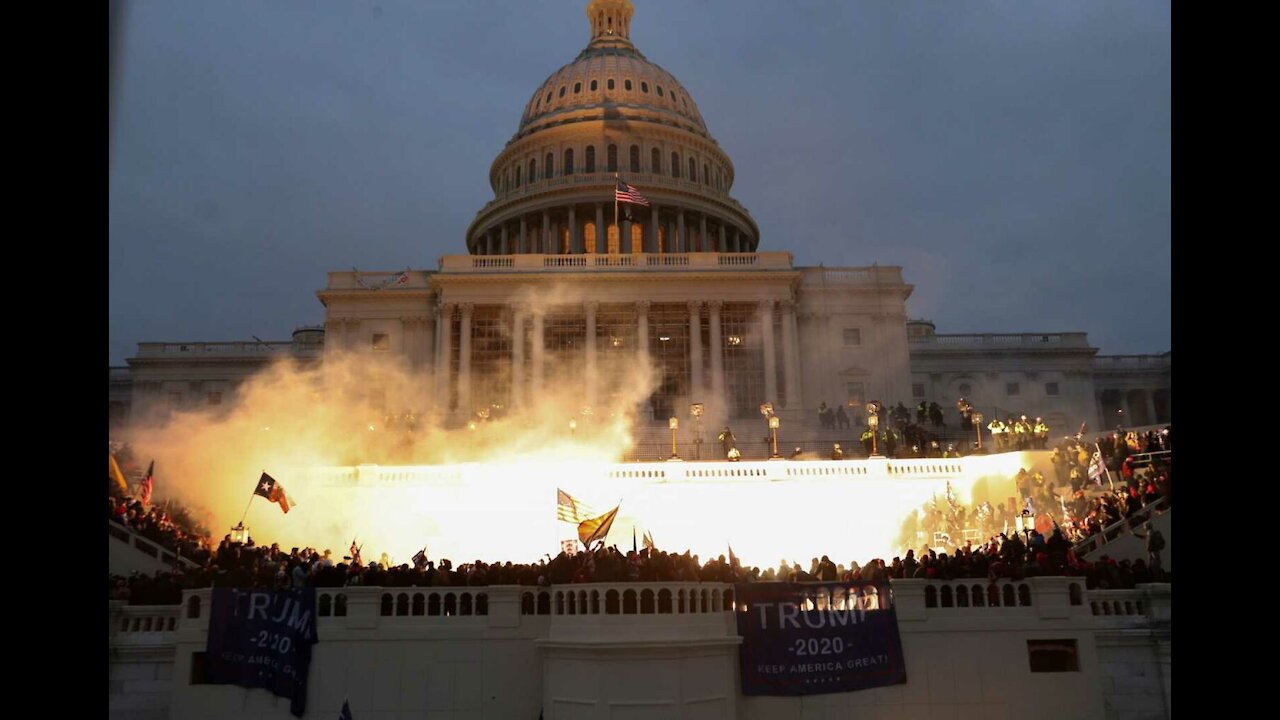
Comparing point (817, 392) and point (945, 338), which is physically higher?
point (945, 338)

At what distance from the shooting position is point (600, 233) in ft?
249

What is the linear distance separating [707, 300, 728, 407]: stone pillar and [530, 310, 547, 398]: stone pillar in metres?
9.41

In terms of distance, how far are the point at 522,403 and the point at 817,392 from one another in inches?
655

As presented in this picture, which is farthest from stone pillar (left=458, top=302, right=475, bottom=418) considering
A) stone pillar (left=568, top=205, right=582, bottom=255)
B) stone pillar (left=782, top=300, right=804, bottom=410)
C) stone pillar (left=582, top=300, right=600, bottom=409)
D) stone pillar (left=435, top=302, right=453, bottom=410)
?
stone pillar (left=568, top=205, right=582, bottom=255)

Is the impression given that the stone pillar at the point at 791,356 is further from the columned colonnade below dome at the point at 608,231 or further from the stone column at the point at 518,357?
the columned colonnade below dome at the point at 608,231

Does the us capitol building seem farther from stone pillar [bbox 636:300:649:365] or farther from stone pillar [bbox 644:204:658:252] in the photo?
stone pillar [bbox 644:204:658:252]

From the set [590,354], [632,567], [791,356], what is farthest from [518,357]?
[632,567]

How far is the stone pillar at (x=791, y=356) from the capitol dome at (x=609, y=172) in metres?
20.4

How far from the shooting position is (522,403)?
52.8m

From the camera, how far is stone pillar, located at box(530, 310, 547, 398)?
2109 inches

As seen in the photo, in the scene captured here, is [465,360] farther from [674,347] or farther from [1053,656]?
[1053,656]
